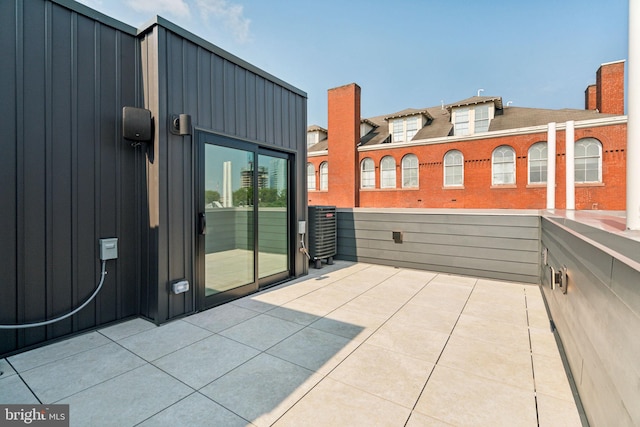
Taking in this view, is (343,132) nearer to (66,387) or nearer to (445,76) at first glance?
(445,76)

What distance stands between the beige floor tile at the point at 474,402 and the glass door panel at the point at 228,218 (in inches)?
104

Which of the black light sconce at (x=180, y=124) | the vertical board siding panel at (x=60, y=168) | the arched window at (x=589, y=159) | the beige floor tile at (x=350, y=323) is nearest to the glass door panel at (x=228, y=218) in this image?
the black light sconce at (x=180, y=124)

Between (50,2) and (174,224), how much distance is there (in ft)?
7.28

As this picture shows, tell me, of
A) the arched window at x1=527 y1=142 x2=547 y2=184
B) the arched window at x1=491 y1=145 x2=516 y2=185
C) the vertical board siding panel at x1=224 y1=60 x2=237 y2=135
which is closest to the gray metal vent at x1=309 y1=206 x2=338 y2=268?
the vertical board siding panel at x1=224 y1=60 x2=237 y2=135

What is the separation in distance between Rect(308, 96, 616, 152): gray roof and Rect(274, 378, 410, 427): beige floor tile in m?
16.6

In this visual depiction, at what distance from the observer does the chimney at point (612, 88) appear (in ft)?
45.4

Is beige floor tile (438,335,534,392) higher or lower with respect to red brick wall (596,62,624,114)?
lower

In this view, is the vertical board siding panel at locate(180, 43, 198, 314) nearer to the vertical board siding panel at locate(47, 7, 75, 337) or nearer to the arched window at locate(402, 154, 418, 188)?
the vertical board siding panel at locate(47, 7, 75, 337)

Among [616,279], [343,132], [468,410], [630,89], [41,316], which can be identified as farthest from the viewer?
[343,132]

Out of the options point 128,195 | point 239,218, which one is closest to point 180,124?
point 128,195

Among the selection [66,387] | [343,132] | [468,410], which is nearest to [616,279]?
[468,410]

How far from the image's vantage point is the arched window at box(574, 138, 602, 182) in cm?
1224

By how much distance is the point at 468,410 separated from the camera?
167 centimetres

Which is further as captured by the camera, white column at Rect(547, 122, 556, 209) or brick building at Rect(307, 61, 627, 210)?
brick building at Rect(307, 61, 627, 210)
